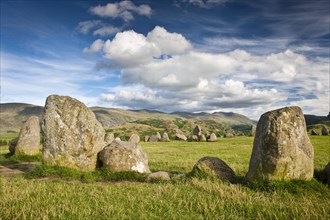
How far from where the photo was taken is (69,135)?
18.6 metres

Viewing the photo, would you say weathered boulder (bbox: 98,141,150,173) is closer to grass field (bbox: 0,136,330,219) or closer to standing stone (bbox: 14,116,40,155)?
grass field (bbox: 0,136,330,219)

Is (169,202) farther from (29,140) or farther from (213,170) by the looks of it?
(29,140)

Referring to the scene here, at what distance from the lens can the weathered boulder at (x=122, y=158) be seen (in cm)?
1805

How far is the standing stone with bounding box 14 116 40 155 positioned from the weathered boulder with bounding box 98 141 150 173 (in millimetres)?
13799

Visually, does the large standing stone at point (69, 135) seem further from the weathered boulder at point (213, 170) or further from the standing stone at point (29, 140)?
the standing stone at point (29, 140)

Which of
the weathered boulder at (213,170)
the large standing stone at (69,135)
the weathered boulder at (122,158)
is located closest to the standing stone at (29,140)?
the large standing stone at (69,135)

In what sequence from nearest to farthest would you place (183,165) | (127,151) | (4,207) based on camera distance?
(4,207) < (127,151) < (183,165)

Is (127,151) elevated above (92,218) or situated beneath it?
elevated above

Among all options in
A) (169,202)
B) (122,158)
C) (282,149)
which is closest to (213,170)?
(282,149)

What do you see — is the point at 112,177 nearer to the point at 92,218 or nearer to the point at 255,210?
the point at 92,218

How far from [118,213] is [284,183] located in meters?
8.11

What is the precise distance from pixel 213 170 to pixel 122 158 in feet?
18.4

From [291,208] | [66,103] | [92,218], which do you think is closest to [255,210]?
[291,208]

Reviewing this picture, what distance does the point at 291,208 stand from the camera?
942 centimetres
